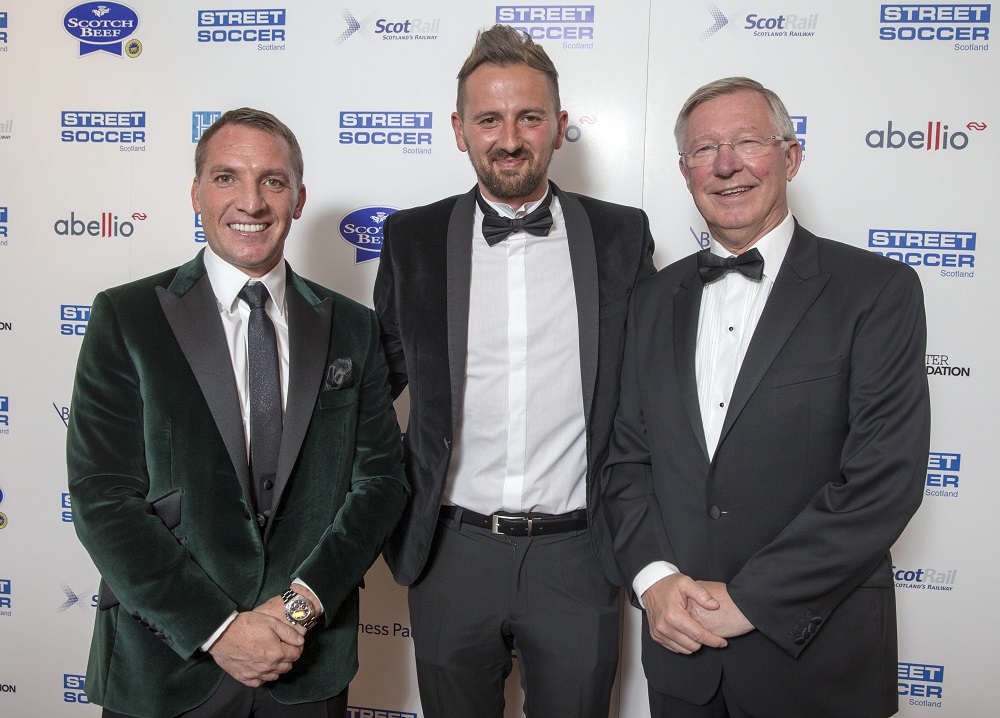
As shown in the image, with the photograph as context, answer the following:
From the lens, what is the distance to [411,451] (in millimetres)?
2160

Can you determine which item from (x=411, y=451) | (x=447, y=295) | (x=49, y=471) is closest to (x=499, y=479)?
(x=411, y=451)

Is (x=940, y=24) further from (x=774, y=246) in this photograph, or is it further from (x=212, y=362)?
(x=212, y=362)

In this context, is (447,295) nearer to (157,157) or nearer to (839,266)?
(839,266)

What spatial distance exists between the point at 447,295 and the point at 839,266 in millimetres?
1004

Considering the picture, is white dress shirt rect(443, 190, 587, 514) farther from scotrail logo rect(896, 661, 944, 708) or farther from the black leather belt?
scotrail logo rect(896, 661, 944, 708)

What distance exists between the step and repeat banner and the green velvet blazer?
141 centimetres

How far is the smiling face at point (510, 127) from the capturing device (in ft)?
6.96

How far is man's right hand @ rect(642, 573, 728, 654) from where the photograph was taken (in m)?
1.68

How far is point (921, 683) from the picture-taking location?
116 inches

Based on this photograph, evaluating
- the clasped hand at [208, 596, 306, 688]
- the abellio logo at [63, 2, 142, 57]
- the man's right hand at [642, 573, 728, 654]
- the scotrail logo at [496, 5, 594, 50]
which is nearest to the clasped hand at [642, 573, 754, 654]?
the man's right hand at [642, 573, 728, 654]

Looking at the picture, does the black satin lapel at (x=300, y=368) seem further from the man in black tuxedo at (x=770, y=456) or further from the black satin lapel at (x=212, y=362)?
the man in black tuxedo at (x=770, y=456)

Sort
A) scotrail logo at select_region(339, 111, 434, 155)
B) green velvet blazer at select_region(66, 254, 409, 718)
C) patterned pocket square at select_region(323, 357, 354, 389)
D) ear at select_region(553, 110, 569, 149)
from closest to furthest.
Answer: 1. green velvet blazer at select_region(66, 254, 409, 718)
2. patterned pocket square at select_region(323, 357, 354, 389)
3. ear at select_region(553, 110, 569, 149)
4. scotrail logo at select_region(339, 111, 434, 155)

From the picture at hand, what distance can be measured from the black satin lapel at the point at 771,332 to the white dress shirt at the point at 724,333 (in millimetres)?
45

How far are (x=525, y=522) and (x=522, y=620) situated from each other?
27 cm
